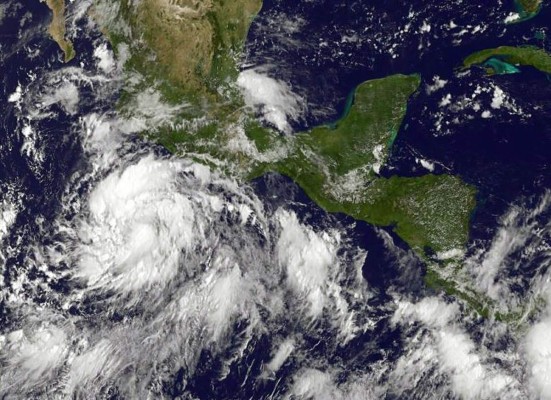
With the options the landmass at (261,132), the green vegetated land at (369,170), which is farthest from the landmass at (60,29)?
the green vegetated land at (369,170)

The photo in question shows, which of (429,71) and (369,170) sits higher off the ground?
(429,71)

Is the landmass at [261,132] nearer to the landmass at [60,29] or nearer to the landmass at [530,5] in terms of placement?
the landmass at [60,29]

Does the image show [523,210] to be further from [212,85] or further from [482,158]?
[212,85]

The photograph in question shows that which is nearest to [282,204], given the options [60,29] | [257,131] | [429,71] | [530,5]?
[257,131]

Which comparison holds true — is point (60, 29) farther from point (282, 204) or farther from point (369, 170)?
point (369, 170)

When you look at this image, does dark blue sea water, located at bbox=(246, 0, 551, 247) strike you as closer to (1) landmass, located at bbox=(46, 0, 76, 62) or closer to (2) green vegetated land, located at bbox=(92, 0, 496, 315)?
(2) green vegetated land, located at bbox=(92, 0, 496, 315)

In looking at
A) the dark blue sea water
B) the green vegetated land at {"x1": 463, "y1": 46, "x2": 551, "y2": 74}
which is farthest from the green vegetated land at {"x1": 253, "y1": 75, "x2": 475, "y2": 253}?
the green vegetated land at {"x1": 463, "y1": 46, "x2": 551, "y2": 74}
